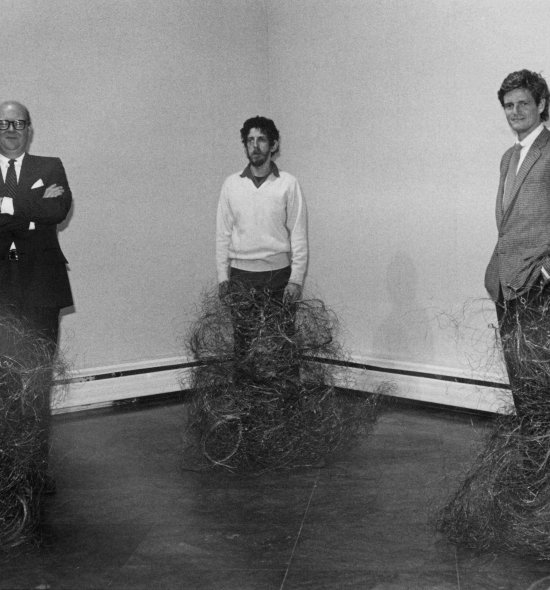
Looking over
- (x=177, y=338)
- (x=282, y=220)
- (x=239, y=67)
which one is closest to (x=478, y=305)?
(x=282, y=220)

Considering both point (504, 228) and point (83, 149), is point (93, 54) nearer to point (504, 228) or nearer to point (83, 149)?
point (83, 149)

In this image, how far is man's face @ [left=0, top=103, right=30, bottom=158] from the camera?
4.54m

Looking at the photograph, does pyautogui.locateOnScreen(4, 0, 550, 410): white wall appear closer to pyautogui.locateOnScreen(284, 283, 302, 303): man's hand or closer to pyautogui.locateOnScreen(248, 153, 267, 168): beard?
pyautogui.locateOnScreen(284, 283, 302, 303): man's hand

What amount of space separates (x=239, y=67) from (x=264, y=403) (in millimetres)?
3248

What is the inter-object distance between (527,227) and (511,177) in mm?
281

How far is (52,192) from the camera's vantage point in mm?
4648

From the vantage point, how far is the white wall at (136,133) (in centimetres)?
606

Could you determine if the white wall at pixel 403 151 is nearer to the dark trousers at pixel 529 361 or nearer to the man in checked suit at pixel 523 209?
the man in checked suit at pixel 523 209

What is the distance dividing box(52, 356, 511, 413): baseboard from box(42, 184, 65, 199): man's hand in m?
1.50

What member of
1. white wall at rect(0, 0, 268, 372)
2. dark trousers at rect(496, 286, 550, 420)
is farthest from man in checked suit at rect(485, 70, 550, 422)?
white wall at rect(0, 0, 268, 372)

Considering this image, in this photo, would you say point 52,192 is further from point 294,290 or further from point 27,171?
point 294,290

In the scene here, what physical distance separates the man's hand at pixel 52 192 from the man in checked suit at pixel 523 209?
221cm

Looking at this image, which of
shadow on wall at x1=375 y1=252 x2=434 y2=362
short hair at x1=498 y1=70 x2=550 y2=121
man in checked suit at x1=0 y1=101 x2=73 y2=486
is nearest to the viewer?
short hair at x1=498 y1=70 x2=550 y2=121

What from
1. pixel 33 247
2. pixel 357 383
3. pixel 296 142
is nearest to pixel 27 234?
pixel 33 247
